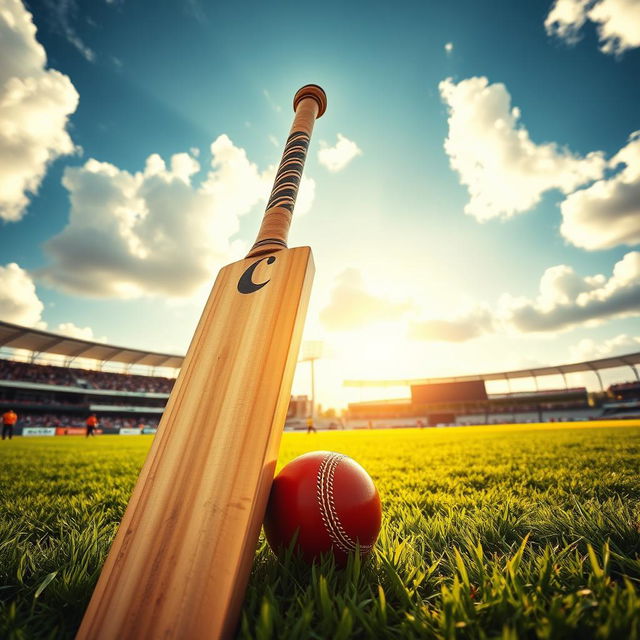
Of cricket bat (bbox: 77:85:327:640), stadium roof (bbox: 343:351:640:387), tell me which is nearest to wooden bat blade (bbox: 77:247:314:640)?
cricket bat (bbox: 77:85:327:640)

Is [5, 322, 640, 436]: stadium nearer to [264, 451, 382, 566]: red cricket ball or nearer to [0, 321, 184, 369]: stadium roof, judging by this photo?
[0, 321, 184, 369]: stadium roof

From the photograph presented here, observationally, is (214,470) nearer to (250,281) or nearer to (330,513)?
(330,513)

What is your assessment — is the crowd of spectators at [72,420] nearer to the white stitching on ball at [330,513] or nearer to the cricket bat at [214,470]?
the cricket bat at [214,470]

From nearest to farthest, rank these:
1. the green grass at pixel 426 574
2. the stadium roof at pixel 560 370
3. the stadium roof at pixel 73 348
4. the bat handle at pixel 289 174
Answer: the green grass at pixel 426 574 → the bat handle at pixel 289 174 → the stadium roof at pixel 73 348 → the stadium roof at pixel 560 370

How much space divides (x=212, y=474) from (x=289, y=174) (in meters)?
1.85

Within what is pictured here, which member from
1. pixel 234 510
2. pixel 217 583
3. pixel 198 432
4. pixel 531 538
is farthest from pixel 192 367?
pixel 531 538

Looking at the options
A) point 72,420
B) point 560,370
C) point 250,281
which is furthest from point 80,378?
point 560,370

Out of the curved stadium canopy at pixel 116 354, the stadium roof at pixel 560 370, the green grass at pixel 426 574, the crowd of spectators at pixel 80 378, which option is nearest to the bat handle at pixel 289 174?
the green grass at pixel 426 574

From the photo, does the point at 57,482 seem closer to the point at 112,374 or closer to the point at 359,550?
the point at 359,550

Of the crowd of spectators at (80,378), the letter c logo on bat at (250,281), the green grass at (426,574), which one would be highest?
the crowd of spectators at (80,378)

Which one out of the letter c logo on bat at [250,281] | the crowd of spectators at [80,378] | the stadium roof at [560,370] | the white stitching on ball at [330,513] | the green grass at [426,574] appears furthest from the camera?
Result: the stadium roof at [560,370]

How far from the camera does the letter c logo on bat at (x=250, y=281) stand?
65.0 inches

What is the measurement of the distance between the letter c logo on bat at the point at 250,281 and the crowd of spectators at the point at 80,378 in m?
34.7

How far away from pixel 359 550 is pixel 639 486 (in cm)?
245
